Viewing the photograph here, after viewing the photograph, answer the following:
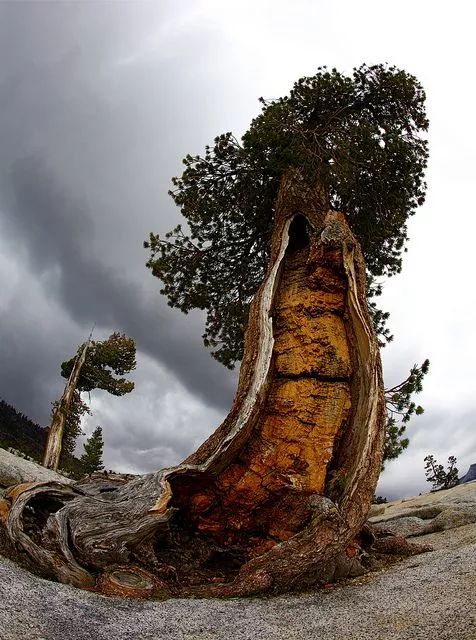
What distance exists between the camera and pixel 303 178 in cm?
1065

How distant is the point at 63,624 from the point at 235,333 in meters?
10.7

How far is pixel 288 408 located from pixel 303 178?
5.65 meters

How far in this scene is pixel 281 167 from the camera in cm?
1102

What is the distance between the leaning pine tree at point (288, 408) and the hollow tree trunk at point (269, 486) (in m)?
0.02

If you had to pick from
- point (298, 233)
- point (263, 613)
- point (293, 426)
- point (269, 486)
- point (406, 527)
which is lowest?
point (263, 613)

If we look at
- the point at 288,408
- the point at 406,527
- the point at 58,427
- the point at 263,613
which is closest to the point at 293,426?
the point at 288,408

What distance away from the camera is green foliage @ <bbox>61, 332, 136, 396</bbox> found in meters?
24.3

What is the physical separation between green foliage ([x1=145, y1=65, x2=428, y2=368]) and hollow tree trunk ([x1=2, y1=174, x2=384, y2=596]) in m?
2.73

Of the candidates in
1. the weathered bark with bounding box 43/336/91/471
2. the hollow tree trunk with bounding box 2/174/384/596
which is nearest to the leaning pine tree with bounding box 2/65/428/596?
the hollow tree trunk with bounding box 2/174/384/596

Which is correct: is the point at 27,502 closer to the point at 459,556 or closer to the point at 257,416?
the point at 257,416

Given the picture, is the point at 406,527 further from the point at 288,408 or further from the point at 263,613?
the point at 263,613

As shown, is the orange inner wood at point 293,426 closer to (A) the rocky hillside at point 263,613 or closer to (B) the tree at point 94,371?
(A) the rocky hillside at point 263,613

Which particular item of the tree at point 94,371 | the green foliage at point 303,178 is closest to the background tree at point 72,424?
the tree at point 94,371

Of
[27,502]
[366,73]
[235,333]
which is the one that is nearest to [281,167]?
[366,73]
